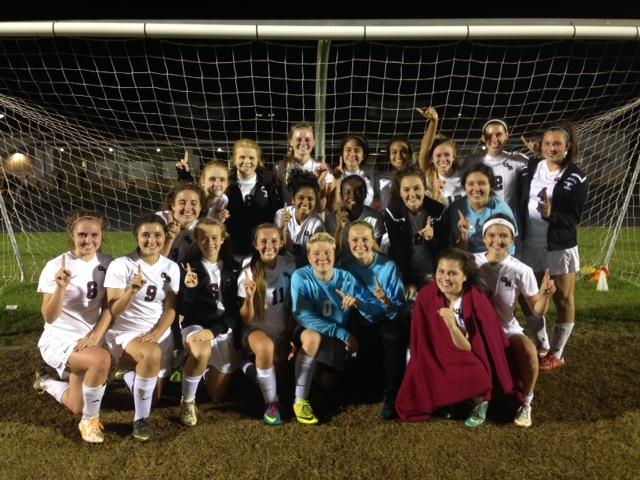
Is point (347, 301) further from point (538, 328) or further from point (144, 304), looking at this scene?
point (538, 328)

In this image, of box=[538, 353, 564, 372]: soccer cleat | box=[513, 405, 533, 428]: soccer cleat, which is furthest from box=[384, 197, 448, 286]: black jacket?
box=[538, 353, 564, 372]: soccer cleat

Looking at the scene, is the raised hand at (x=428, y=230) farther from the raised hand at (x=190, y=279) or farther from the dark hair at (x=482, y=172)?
the raised hand at (x=190, y=279)

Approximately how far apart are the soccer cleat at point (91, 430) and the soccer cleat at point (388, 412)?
1703 mm

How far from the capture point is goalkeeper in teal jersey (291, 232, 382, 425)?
3107 millimetres

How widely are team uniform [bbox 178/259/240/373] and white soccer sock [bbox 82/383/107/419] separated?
60 cm

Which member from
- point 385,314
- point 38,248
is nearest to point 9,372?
point 385,314

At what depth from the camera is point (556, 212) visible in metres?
3.59

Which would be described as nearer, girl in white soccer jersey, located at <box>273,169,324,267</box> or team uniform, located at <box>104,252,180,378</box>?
team uniform, located at <box>104,252,180,378</box>

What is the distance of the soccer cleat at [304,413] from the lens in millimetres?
3068

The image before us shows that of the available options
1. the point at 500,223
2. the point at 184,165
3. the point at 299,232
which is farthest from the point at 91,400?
the point at 500,223

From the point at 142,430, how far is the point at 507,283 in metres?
2.48

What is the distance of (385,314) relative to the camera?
3.27 m

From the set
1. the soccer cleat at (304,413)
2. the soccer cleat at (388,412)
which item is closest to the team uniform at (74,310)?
the soccer cleat at (304,413)

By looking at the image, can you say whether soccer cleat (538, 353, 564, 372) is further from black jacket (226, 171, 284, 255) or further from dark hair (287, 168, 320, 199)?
black jacket (226, 171, 284, 255)
